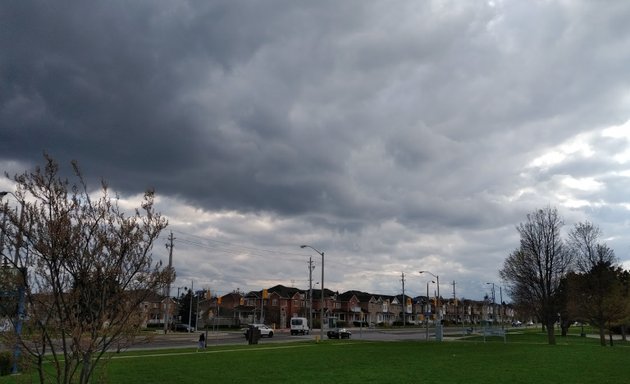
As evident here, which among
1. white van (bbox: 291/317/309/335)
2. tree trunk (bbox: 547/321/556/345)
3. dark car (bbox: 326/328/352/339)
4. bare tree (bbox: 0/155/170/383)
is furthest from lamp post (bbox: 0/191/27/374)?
white van (bbox: 291/317/309/335)

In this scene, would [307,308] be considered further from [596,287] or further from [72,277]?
[72,277]

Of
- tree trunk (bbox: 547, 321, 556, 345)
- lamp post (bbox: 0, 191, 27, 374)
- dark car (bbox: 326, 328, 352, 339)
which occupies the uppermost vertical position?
lamp post (bbox: 0, 191, 27, 374)

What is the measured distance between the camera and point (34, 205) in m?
6.97

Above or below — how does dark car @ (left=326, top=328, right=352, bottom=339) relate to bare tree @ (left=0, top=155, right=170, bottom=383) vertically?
below

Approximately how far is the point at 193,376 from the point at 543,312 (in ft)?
131

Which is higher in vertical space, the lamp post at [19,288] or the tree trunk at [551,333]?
the lamp post at [19,288]

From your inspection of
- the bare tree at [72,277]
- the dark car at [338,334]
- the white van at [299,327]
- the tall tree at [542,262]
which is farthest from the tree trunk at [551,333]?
the bare tree at [72,277]

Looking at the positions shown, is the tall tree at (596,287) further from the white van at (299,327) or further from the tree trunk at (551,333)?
the white van at (299,327)

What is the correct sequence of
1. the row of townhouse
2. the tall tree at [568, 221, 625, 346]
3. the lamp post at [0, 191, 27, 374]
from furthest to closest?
1. the row of townhouse
2. the tall tree at [568, 221, 625, 346]
3. the lamp post at [0, 191, 27, 374]

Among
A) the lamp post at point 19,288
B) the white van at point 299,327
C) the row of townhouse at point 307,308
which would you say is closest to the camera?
the lamp post at point 19,288

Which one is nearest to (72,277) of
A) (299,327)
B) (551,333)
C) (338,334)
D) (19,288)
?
(19,288)

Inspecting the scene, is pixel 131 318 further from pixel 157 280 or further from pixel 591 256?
pixel 591 256

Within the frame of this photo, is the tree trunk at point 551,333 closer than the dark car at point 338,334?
Yes

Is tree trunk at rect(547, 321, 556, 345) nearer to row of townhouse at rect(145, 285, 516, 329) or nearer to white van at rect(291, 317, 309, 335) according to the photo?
white van at rect(291, 317, 309, 335)
